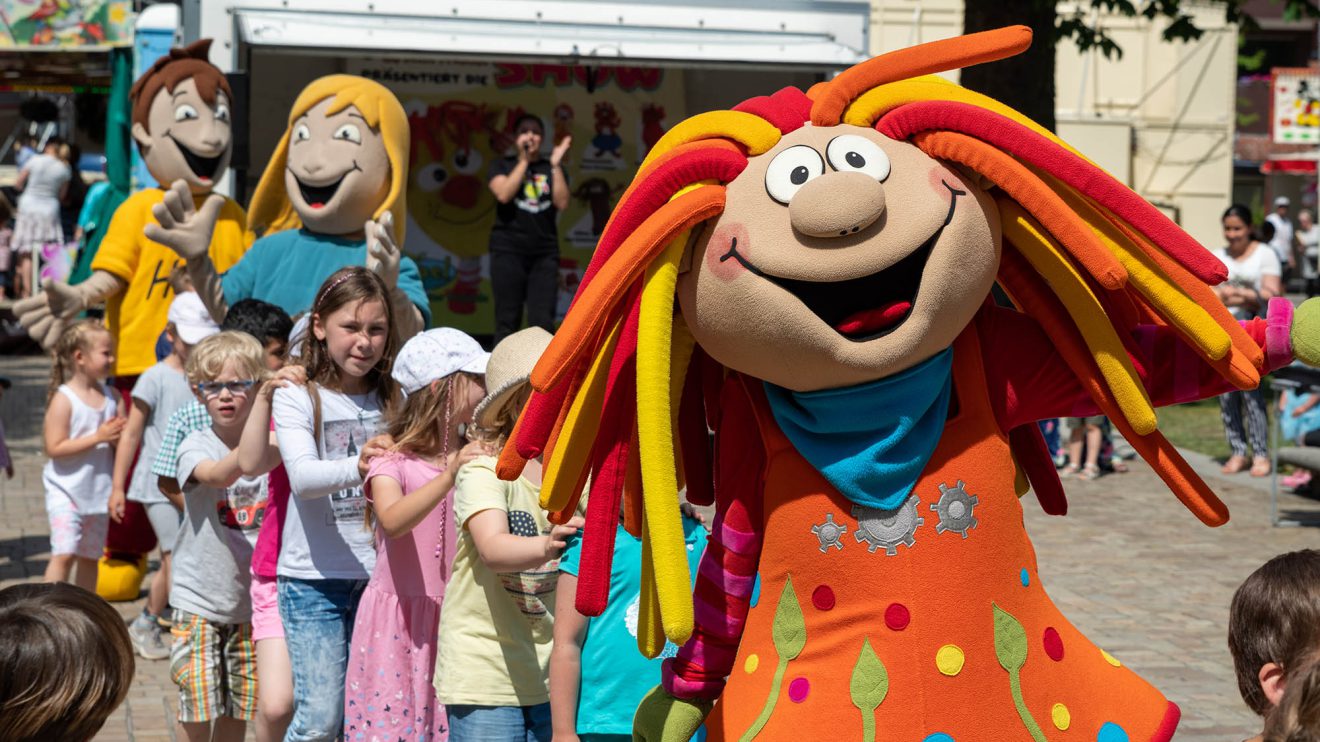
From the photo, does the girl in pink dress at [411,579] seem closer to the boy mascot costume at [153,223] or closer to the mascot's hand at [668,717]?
the mascot's hand at [668,717]

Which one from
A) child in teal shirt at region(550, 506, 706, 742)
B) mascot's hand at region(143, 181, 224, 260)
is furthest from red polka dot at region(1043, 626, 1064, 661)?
mascot's hand at region(143, 181, 224, 260)

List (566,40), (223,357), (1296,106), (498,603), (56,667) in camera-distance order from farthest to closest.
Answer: (1296,106)
(566,40)
(223,357)
(498,603)
(56,667)

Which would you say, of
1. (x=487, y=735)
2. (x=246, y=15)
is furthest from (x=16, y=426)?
(x=487, y=735)

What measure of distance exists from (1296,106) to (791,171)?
16245 mm

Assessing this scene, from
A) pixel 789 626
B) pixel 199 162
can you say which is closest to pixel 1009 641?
pixel 789 626

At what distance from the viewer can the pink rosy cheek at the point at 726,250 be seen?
2.78m

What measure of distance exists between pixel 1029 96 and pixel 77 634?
9.34m

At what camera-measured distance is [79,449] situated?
20.8 ft

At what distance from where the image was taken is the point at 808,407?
2844mm

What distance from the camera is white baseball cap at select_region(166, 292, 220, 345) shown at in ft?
18.8

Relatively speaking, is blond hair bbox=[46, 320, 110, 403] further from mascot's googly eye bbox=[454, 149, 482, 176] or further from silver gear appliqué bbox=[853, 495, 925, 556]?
mascot's googly eye bbox=[454, 149, 482, 176]

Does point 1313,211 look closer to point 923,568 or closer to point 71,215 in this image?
point 71,215

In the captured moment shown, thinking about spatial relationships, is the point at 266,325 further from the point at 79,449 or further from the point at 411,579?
the point at 411,579

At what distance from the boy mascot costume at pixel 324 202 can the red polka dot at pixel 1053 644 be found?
3.30 meters
